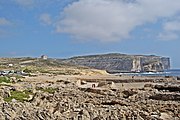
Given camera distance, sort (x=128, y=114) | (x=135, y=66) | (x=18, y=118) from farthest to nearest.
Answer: (x=135, y=66)
(x=128, y=114)
(x=18, y=118)

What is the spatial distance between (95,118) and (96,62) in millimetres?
184792

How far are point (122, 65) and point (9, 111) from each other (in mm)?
179573

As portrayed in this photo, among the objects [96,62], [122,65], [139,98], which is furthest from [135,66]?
[139,98]

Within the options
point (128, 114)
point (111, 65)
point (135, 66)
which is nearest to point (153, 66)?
point (135, 66)

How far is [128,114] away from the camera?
498 inches

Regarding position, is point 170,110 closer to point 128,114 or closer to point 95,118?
point 128,114

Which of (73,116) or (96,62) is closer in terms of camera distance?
(73,116)

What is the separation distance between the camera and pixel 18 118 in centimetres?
1021

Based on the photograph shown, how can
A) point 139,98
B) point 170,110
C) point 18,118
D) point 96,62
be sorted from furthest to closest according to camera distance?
point 96,62, point 139,98, point 170,110, point 18,118

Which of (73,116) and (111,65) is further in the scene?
(111,65)

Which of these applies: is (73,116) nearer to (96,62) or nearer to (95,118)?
(95,118)

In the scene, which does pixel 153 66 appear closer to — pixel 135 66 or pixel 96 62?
pixel 135 66

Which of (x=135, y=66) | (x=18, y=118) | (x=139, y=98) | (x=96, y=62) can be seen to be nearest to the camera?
(x=18, y=118)

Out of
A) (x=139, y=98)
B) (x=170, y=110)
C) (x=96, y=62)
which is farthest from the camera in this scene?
(x=96, y=62)
